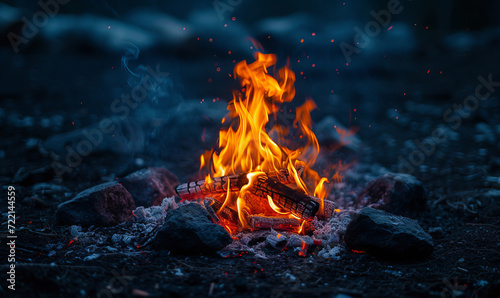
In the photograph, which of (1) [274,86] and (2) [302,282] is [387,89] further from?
(2) [302,282]

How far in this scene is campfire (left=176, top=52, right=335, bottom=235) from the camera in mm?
3969

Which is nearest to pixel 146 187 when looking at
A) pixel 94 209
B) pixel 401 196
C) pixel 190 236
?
pixel 94 209

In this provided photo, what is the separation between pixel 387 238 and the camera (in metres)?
3.35

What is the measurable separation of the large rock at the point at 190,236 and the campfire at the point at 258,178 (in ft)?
1.60

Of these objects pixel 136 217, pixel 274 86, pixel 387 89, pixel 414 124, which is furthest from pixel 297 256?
pixel 387 89

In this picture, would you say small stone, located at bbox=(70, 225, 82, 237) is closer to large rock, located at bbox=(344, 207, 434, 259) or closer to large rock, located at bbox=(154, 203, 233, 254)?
large rock, located at bbox=(154, 203, 233, 254)

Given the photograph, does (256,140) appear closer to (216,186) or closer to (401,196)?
(216,186)

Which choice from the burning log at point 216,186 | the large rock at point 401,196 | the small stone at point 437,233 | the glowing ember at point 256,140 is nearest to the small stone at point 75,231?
the burning log at point 216,186

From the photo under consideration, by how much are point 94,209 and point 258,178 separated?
1.82m

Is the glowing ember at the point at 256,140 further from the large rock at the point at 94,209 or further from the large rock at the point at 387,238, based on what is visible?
the large rock at the point at 94,209

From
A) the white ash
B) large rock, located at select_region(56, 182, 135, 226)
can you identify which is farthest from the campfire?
large rock, located at select_region(56, 182, 135, 226)

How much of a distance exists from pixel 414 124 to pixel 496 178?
3.79m

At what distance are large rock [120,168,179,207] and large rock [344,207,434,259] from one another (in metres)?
2.51

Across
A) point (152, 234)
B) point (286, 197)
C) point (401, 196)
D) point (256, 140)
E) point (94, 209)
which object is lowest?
point (401, 196)
